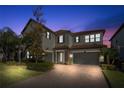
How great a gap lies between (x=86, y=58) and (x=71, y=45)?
2.19ft

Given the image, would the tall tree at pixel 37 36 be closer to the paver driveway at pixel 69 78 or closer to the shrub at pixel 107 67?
the paver driveway at pixel 69 78

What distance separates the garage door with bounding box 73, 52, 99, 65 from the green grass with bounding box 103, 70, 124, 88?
51 cm

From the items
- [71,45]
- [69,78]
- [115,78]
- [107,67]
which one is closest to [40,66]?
[69,78]

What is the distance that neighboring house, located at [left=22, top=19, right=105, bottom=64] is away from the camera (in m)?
7.43

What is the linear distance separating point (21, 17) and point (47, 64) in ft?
5.77

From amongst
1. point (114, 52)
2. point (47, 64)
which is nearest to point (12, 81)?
point (47, 64)

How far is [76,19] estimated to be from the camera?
7.48m

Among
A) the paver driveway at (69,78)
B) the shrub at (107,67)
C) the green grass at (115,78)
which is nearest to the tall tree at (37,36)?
the paver driveway at (69,78)

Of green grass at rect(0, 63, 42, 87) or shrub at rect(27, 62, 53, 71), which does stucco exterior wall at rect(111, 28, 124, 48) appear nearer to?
shrub at rect(27, 62, 53, 71)

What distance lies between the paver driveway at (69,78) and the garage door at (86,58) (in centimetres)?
19

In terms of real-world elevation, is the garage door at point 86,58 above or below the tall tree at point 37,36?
below

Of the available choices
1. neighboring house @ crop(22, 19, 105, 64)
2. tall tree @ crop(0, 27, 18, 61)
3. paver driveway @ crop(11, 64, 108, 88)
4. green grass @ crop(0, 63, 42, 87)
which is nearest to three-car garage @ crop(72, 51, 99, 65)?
neighboring house @ crop(22, 19, 105, 64)

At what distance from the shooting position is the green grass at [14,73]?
708 centimetres
